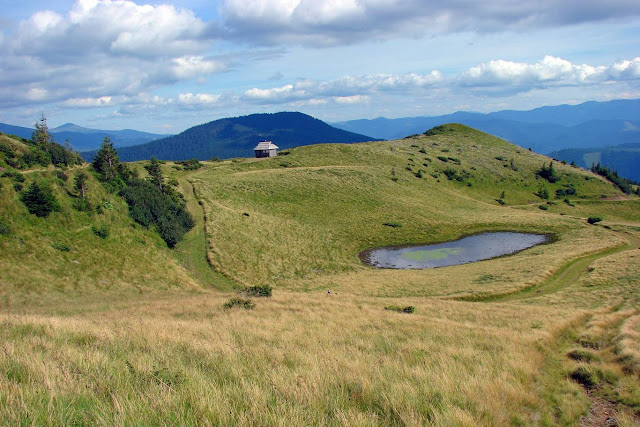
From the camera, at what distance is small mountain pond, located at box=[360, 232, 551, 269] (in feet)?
156

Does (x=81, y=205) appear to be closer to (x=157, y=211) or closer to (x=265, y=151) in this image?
(x=157, y=211)

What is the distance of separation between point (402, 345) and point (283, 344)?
398 centimetres

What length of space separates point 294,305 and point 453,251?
36646 millimetres

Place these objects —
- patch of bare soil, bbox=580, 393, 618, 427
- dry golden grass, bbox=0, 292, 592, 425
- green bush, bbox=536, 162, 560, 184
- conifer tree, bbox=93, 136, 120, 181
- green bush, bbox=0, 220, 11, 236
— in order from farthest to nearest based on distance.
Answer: green bush, bbox=536, 162, 560, 184
conifer tree, bbox=93, 136, 120, 181
green bush, bbox=0, 220, 11, 236
patch of bare soil, bbox=580, 393, 618, 427
dry golden grass, bbox=0, 292, 592, 425

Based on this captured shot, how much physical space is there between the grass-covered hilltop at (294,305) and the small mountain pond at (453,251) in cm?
251

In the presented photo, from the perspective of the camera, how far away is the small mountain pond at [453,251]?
4766 centimetres

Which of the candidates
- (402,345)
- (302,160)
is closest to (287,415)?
(402,345)

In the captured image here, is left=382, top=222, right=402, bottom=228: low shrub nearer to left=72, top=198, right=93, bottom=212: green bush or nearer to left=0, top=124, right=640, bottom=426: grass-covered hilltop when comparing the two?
left=0, top=124, right=640, bottom=426: grass-covered hilltop

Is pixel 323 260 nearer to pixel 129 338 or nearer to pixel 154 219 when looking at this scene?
pixel 154 219

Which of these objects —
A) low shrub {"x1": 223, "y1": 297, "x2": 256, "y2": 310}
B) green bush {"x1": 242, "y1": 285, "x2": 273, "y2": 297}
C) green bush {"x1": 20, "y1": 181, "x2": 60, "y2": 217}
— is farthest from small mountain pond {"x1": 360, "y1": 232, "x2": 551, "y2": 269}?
green bush {"x1": 20, "y1": 181, "x2": 60, "y2": 217}

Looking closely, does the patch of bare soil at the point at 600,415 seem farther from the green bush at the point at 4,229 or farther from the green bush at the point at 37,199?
the green bush at the point at 37,199

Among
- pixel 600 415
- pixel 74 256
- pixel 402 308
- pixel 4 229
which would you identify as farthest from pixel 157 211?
pixel 600 415

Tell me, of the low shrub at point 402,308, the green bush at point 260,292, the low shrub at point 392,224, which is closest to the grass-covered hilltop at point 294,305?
the green bush at point 260,292

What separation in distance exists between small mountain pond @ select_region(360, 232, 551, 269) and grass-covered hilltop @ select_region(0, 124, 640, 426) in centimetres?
251
